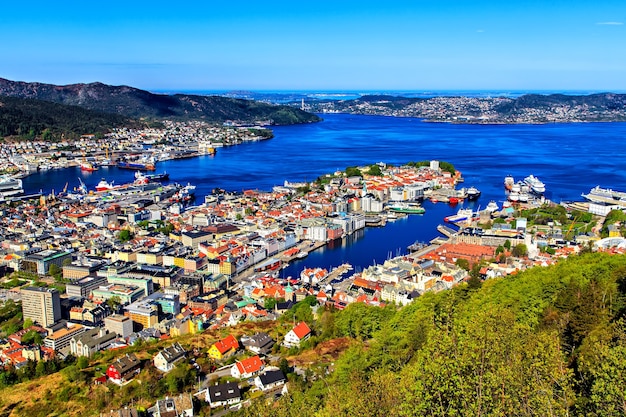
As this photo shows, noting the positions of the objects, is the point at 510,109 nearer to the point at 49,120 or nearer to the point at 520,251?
the point at 49,120

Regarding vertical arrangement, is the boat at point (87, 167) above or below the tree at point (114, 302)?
above

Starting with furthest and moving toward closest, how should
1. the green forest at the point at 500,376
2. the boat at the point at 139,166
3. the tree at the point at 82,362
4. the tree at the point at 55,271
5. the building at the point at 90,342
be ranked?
1. the boat at the point at 139,166
2. the tree at the point at 55,271
3. the building at the point at 90,342
4. the tree at the point at 82,362
5. the green forest at the point at 500,376

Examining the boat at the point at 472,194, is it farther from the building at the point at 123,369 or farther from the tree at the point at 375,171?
the building at the point at 123,369

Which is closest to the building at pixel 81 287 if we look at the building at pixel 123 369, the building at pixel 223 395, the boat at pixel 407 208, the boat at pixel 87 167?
the building at pixel 123 369

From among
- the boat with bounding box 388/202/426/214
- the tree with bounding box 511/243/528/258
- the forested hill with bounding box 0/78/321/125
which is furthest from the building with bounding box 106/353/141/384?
the forested hill with bounding box 0/78/321/125

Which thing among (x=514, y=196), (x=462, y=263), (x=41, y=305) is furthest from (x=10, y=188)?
(x=514, y=196)

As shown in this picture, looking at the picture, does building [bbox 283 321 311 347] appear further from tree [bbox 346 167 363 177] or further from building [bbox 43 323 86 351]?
tree [bbox 346 167 363 177]
